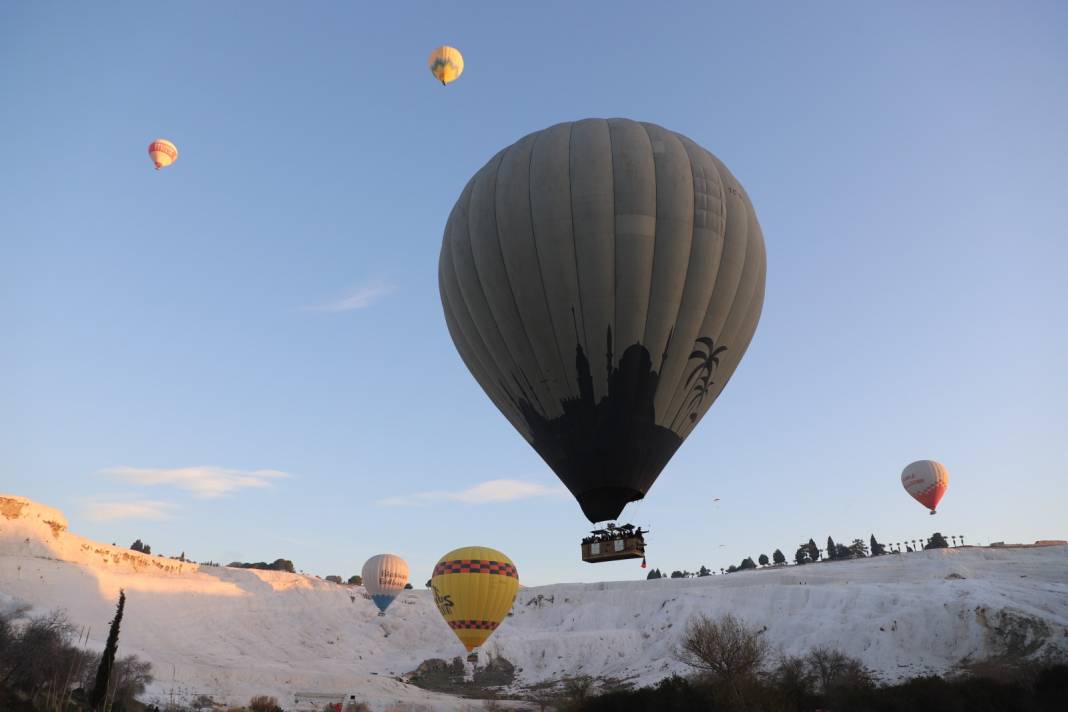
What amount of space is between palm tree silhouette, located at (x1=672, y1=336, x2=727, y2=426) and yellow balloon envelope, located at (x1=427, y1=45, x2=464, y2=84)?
81.6 feet

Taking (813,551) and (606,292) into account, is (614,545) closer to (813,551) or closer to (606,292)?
(606,292)

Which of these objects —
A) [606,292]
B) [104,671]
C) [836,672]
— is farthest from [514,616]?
[606,292]

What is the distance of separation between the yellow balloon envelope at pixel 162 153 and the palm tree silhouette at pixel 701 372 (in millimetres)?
43570

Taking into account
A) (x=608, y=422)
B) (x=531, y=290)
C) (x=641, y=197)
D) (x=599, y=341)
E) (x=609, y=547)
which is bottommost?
(x=609, y=547)

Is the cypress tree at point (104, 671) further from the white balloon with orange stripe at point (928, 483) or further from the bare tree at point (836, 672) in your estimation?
the white balloon with orange stripe at point (928, 483)

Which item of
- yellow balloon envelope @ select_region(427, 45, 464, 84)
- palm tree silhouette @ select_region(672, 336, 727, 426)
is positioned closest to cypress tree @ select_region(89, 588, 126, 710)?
palm tree silhouette @ select_region(672, 336, 727, 426)

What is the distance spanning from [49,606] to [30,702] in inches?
1711

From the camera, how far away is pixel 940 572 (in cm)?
7731

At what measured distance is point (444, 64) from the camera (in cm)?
3709

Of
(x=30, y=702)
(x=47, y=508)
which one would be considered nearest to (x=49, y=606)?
(x=47, y=508)

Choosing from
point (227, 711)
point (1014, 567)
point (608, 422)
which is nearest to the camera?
point (608, 422)

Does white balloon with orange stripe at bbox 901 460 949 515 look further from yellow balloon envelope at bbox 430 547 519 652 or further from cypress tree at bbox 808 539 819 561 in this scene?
cypress tree at bbox 808 539 819 561

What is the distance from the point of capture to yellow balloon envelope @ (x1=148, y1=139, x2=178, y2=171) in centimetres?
4772

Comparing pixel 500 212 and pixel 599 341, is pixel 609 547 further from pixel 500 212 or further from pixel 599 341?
pixel 500 212
